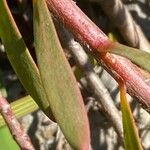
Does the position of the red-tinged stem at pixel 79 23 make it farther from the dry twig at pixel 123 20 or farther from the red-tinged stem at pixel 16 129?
the dry twig at pixel 123 20

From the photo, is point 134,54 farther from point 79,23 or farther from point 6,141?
point 6,141

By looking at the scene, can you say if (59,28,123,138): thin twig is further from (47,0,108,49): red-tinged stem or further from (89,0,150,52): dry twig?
(47,0,108,49): red-tinged stem

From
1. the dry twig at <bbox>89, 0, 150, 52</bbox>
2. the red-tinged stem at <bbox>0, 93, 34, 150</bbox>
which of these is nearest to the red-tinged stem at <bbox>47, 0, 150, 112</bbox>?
the red-tinged stem at <bbox>0, 93, 34, 150</bbox>

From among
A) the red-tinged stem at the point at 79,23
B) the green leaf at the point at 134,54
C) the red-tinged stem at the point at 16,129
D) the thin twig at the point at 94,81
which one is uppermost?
the red-tinged stem at the point at 79,23

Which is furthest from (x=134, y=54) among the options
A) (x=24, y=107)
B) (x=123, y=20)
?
(x=123, y=20)

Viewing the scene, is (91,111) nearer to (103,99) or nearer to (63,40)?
(103,99)

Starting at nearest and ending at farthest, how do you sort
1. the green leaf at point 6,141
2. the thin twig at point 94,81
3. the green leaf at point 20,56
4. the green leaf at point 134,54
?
the green leaf at point 134,54
the green leaf at point 20,56
the green leaf at point 6,141
the thin twig at point 94,81

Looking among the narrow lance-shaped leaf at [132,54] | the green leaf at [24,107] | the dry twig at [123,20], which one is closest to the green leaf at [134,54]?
the narrow lance-shaped leaf at [132,54]

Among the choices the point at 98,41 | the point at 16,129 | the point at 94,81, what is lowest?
the point at 94,81
